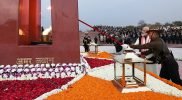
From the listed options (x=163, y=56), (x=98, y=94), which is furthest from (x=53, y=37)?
(x=98, y=94)

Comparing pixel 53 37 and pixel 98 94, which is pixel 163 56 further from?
pixel 53 37

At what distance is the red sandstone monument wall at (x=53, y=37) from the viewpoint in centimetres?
784

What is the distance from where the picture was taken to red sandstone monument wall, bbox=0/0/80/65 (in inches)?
309

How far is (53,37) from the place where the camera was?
26.0ft

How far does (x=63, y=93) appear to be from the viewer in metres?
5.44

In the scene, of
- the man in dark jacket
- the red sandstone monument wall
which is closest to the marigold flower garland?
the man in dark jacket

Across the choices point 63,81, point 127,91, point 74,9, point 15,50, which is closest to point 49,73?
point 63,81

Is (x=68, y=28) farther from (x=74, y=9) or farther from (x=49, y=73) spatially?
(x=49, y=73)

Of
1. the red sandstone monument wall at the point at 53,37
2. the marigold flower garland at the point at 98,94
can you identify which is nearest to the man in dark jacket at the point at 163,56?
the marigold flower garland at the point at 98,94

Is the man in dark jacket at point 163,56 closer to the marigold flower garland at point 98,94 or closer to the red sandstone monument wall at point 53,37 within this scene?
the marigold flower garland at point 98,94

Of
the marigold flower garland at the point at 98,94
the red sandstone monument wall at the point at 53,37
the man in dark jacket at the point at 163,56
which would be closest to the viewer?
the marigold flower garland at the point at 98,94

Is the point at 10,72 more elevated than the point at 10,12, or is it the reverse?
the point at 10,12

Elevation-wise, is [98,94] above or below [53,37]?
below

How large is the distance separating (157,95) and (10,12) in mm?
4376
